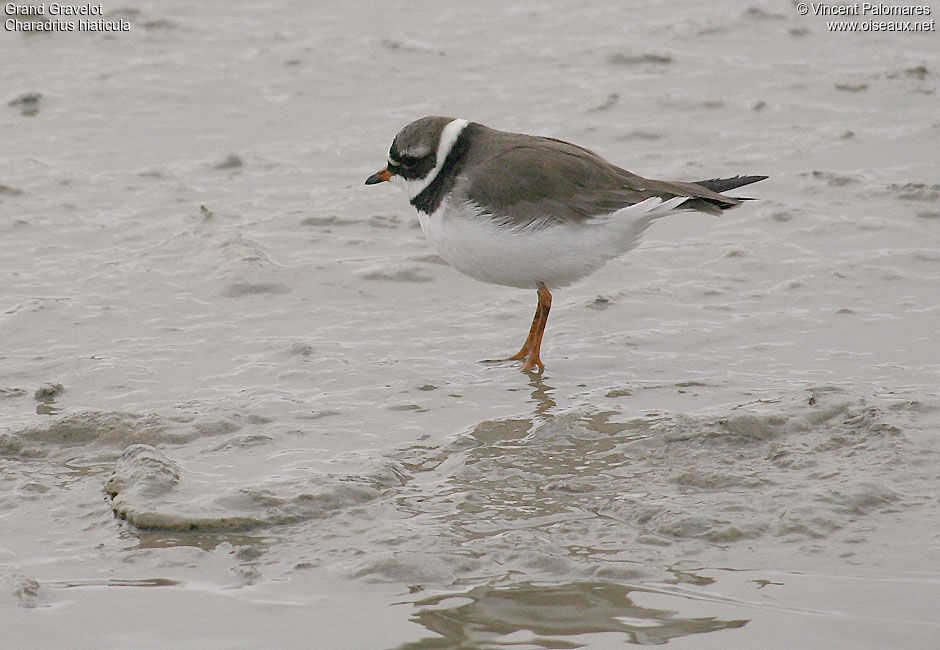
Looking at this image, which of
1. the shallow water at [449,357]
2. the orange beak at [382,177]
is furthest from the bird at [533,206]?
the shallow water at [449,357]

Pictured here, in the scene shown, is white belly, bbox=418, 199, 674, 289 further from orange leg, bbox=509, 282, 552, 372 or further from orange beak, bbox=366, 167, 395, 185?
orange beak, bbox=366, 167, 395, 185

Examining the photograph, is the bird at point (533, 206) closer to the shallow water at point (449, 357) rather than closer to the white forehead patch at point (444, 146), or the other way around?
the white forehead patch at point (444, 146)

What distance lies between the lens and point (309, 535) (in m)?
4.93

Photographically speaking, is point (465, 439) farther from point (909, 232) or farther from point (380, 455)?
point (909, 232)

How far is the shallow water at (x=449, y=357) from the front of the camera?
4523 millimetres

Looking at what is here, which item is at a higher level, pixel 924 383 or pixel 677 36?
pixel 677 36

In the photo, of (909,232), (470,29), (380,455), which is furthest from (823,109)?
(380,455)

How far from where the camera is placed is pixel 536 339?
6.88 meters

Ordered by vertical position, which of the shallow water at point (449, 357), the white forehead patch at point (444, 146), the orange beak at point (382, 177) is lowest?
the shallow water at point (449, 357)

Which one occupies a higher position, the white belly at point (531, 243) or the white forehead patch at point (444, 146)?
the white forehead patch at point (444, 146)

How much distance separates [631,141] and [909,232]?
252 centimetres

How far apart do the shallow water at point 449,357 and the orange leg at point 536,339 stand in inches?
3.8

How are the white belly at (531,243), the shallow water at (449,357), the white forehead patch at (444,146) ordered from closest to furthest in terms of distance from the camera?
the shallow water at (449,357)
the white belly at (531,243)
the white forehead patch at (444,146)

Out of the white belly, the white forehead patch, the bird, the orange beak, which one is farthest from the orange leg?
the orange beak
